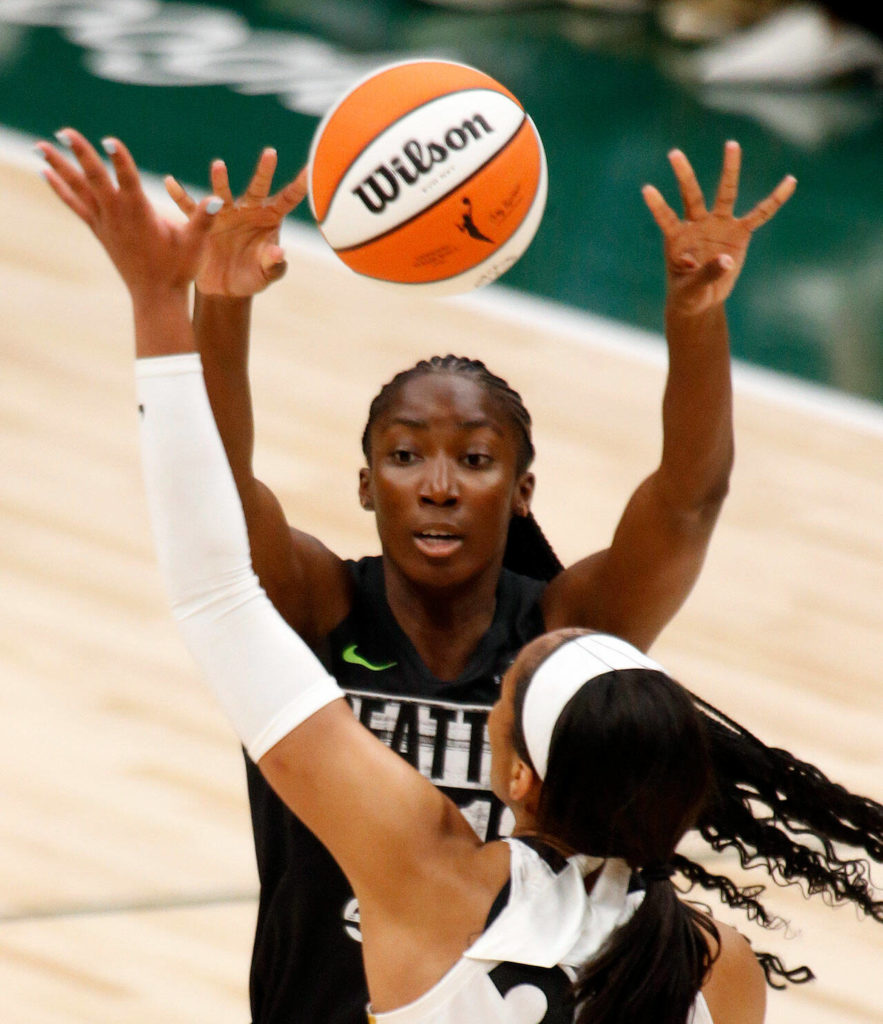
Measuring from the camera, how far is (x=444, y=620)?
238cm

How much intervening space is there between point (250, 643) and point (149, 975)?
1.98 metres

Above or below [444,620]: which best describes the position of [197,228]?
above

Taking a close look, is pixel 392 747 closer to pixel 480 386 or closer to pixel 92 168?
pixel 480 386

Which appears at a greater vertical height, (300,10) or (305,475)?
(300,10)

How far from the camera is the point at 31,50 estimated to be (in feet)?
31.2

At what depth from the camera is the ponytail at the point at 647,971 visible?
1825mm

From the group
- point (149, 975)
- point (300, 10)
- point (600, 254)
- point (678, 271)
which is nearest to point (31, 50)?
point (300, 10)

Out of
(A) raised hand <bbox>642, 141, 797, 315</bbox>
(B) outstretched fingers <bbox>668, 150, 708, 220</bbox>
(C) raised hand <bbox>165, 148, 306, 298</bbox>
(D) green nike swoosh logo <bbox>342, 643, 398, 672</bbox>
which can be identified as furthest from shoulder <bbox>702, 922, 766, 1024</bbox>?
(C) raised hand <bbox>165, 148, 306, 298</bbox>

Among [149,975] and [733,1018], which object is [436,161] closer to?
[733,1018]

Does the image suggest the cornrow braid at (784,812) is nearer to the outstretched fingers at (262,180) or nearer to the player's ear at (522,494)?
the player's ear at (522,494)

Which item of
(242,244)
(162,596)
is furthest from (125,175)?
(162,596)

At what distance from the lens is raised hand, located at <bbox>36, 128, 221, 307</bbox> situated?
170 cm

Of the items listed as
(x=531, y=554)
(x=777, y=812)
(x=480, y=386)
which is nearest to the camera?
(x=480, y=386)

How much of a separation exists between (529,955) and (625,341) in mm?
5131
